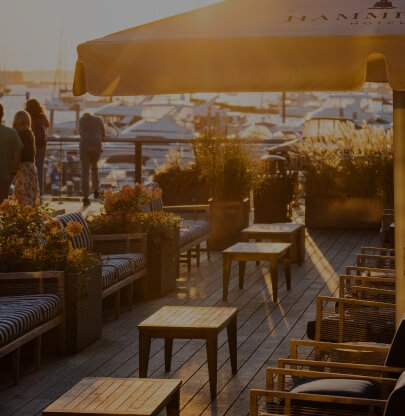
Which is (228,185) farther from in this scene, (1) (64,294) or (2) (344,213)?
(1) (64,294)

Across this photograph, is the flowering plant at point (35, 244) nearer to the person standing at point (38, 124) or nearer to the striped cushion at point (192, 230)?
the striped cushion at point (192, 230)

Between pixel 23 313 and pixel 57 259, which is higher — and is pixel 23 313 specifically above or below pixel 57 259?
below

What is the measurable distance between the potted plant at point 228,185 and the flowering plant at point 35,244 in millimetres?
5057

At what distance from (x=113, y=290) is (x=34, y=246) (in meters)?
1.01

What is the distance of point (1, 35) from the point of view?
72.3m

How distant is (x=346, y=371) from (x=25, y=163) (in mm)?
7180

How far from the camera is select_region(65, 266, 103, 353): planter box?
276 inches

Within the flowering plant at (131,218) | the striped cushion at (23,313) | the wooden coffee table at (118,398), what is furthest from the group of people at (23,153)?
the wooden coffee table at (118,398)

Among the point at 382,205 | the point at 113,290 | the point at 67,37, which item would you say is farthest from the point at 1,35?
the point at 113,290

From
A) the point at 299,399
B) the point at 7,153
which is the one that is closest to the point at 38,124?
the point at 7,153

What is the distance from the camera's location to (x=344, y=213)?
572 inches

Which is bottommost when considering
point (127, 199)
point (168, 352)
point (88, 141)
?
point (168, 352)

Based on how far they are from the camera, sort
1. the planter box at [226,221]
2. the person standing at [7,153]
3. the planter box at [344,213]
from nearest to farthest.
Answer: the person standing at [7,153]
the planter box at [226,221]
the planter box at [344,213]

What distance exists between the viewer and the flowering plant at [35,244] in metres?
7.14
